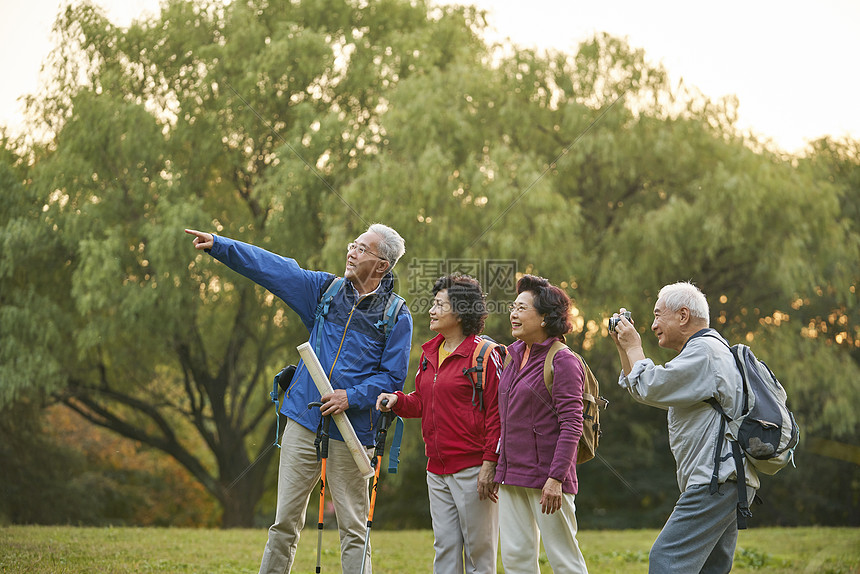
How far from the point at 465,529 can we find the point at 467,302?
44.4 inches

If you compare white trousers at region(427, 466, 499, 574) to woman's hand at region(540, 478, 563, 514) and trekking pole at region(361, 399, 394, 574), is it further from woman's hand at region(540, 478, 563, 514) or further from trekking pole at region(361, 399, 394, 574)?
woman's hand at region(540, 478, 563, 514)

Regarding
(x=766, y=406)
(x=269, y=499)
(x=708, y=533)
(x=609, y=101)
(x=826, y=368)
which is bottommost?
A: (x=269, y=499)

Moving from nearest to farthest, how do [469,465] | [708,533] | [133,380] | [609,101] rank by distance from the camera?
[708,533], [469,465], [609,101], [133,380]

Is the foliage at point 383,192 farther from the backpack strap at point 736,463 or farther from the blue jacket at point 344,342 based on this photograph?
the backpack strap at point 736,463

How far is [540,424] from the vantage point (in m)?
3.64

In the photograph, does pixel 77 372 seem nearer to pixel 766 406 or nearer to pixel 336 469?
pixel 336 469

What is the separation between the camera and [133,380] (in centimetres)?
Answer: 1583

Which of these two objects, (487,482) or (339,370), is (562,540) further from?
(339,370)

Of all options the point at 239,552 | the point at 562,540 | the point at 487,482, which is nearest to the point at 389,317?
the point at 487,482

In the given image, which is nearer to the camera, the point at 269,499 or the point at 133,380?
the point at 133,380

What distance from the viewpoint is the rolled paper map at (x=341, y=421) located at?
385 centimetres

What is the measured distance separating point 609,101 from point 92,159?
29.0 feet

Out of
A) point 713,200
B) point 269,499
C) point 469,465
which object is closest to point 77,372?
point 269,499

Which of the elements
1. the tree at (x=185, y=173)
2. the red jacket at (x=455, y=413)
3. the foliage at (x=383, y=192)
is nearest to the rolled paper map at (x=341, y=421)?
the red jacket at (x=455, y=413)
